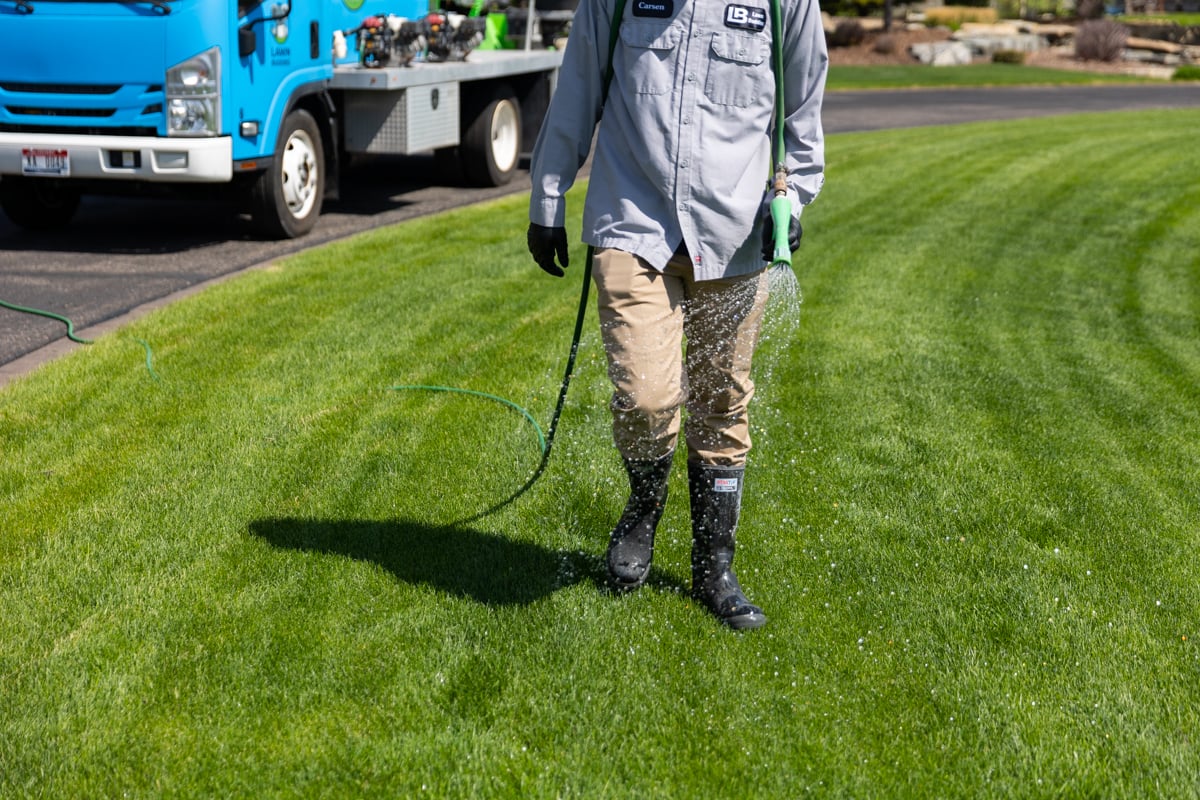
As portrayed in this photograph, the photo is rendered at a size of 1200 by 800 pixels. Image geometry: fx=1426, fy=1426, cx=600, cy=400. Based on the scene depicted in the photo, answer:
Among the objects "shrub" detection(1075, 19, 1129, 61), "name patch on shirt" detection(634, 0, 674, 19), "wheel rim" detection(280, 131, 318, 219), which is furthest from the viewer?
"shrub" detection(1075, 19, 1129, 61)

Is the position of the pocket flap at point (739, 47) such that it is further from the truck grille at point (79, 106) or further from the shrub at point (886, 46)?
the shrub at point (886, 46)

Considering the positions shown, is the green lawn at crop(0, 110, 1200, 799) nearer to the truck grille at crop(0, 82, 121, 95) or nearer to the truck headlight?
the truck headlight

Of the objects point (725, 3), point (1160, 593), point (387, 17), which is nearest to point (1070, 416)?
point (1160, 593)

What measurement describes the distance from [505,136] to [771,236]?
1008cm

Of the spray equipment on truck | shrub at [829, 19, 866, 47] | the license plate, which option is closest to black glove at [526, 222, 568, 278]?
the license plate

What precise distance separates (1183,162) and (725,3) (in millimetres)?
12711

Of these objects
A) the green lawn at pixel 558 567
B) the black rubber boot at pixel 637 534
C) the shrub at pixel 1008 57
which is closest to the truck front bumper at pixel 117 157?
the green lawn at pixel 558 567

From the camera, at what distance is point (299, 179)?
10.2m

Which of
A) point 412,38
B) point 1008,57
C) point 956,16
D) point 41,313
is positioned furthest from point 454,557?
A: point 956,16

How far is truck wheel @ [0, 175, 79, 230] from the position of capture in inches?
400

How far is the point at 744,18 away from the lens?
12.0 feet

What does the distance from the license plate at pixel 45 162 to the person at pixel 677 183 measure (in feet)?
19.9

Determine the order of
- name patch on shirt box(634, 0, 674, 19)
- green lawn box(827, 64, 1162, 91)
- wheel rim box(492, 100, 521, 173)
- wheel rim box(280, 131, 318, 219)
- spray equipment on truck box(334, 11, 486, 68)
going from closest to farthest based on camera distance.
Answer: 1. name patch on shirt box(634, 0, 674, 19)
2. wheel rim box(280, 131, 318, 219)
3. spray equipment on truck box(334, 11, 486, 68)
4. wheel rim box(492, 100, 521, 173)
5. green lawn box(827, 64, 1162, 91)

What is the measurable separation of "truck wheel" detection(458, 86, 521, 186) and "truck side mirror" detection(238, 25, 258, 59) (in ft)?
12.4
